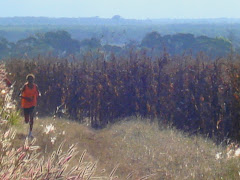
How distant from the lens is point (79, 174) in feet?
11.5

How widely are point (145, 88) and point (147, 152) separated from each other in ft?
18.7

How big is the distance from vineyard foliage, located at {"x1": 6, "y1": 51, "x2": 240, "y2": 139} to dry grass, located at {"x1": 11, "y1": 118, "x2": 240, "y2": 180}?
1.66 m

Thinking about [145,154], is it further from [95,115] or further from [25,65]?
[25,65]

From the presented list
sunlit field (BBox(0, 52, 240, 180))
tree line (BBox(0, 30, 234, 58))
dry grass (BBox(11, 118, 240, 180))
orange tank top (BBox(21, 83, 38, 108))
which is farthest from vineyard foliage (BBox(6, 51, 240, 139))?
tree line (BBox(0, 30, 234, 58))

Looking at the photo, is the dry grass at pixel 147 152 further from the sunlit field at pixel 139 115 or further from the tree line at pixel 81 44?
the tree line at pixel 81 44

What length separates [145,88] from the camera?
1425cm

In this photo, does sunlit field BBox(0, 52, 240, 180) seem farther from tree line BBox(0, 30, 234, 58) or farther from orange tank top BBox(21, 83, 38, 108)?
tree line BBox(0, 30, 234, 58)

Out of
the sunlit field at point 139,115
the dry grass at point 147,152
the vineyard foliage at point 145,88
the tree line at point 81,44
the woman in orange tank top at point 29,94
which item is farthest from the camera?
the tree line at point 81,44

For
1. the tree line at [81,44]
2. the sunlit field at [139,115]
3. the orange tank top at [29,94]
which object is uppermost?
the orange tank top at [29,94]

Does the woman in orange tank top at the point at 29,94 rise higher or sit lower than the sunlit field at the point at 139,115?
higher

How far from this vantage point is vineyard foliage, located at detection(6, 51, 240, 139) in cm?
1207

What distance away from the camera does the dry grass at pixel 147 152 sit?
7129 millimetres

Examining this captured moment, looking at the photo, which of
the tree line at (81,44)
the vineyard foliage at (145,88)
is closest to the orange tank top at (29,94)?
the vineyard foliage at (145,88)

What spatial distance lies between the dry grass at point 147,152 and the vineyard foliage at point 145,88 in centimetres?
166
